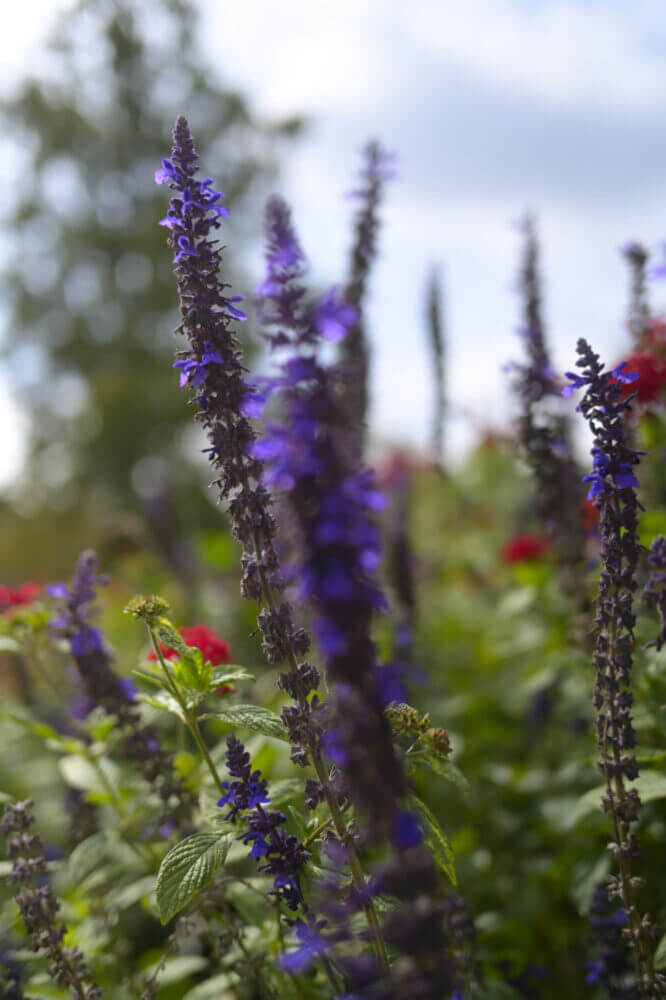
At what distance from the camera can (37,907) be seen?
172cm

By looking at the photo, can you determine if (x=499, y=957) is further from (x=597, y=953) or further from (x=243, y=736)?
(x=243, y=736)

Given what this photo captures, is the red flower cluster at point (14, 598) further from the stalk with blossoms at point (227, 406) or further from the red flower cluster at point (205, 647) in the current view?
the stalk with blossoms at point (227, 406)

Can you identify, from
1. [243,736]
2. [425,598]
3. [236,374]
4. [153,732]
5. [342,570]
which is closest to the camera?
[342,570]

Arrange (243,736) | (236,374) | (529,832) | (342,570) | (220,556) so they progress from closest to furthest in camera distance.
A: (342,570) < (236,374) < (243,736) < (529,832) < (220,556)

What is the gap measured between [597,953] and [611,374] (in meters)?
1.82

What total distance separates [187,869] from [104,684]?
0.87m

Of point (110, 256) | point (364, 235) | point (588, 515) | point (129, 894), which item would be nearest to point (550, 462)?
point (588, 515)

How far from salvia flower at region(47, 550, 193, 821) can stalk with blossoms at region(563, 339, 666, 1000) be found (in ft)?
3.72

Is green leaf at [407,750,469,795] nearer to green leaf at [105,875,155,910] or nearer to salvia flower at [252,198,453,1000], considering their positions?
salvia flower at [252,198,453,1000]

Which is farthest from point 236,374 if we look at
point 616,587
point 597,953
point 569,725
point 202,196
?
point 569,725

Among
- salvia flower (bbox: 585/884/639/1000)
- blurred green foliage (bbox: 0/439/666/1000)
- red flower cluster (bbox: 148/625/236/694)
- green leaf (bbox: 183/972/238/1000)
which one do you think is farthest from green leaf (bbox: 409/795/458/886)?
green leaf (bbox: 183/972/238/1000)

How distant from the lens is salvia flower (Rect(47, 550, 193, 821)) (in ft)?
6.89

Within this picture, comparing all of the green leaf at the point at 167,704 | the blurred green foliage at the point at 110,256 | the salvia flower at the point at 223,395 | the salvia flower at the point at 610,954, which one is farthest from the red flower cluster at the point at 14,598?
the blurred green foliage at the point at 110,256

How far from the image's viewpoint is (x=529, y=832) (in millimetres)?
3586
